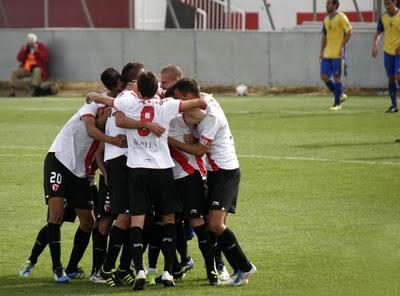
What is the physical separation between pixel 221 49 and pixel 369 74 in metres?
4.09

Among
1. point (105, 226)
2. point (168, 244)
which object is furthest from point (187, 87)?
point (105, 226)

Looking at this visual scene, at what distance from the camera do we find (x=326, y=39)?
28172 mm

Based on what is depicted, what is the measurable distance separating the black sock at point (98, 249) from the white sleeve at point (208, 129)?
1297 millimetres

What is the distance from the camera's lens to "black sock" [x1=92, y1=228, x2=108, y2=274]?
454 inches

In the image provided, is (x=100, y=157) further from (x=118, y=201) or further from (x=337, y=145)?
(x=337, y=145)

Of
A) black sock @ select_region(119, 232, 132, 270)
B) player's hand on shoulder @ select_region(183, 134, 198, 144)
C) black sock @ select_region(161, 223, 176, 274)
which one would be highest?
player's hand on shoulder @ select_region(183, 134, 198, 144)

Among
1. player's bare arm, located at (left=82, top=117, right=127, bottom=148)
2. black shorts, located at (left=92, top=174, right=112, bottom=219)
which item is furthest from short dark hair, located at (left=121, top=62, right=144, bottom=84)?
black shorts, located at (left=92, top=174, right=112, bottom=219)

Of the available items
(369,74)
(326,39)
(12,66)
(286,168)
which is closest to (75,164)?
(286,168)

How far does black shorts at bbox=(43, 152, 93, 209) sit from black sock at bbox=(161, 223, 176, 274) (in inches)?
37.9

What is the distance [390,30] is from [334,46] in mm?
1476

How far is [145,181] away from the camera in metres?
11.0

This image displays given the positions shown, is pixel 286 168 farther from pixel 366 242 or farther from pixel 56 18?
pixel 56 18

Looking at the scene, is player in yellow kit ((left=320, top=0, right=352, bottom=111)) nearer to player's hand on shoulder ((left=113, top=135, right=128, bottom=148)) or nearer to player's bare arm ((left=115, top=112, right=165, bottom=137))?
player's hand on shoulder ((left=113, top=135, right=128, bottom=148))

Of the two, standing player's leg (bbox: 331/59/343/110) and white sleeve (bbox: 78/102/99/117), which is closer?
white sleeve (bbox: 78/102/99/117)
